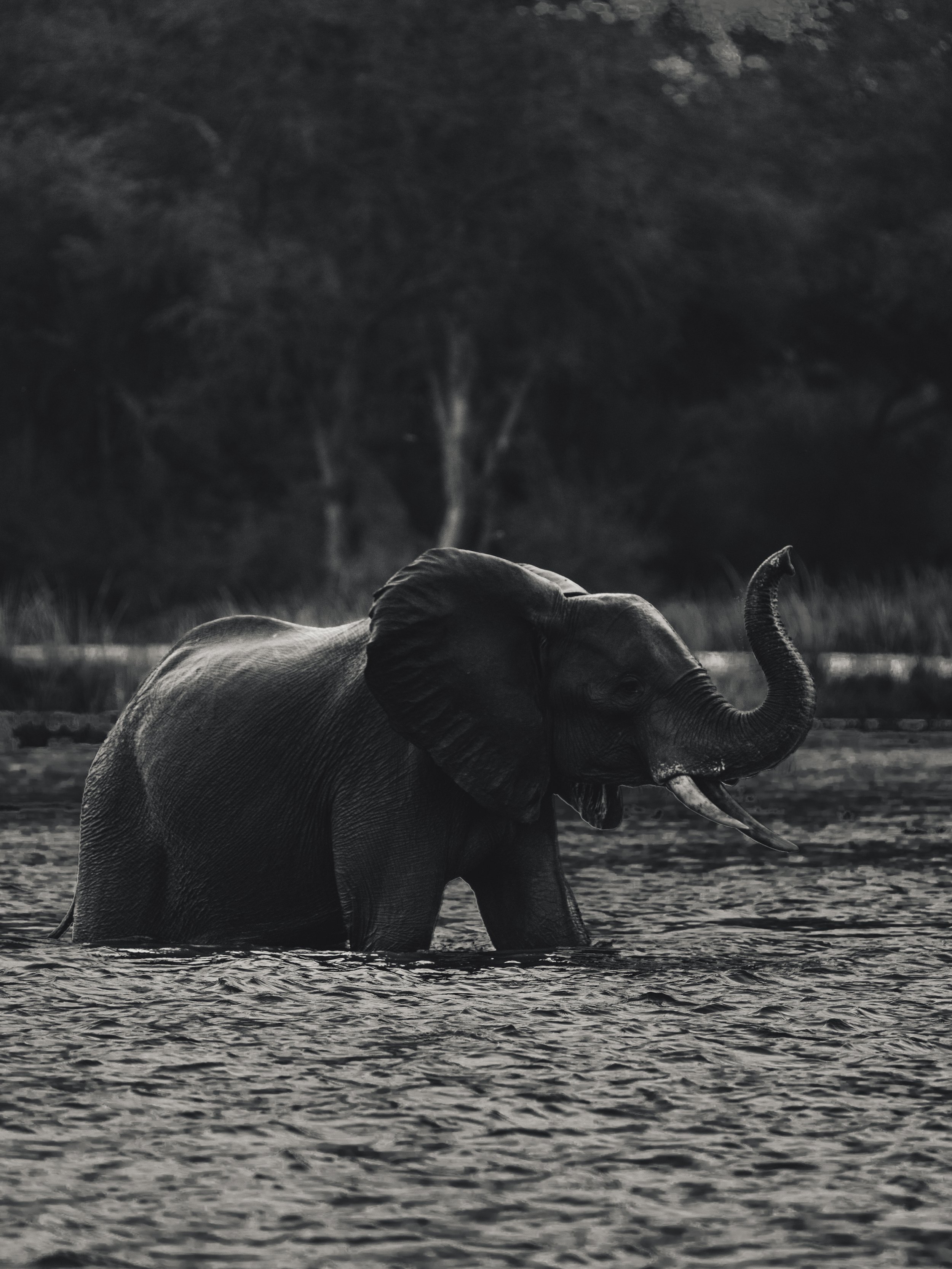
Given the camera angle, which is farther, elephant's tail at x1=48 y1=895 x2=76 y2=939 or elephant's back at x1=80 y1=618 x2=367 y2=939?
elephant's tail at x1=48 y1=895 x2=76 y2=939

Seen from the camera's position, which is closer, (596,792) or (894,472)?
(596,792)

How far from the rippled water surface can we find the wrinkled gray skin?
19 centimetres

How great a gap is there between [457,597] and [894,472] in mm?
33938

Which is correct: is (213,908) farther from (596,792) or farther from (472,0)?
(472,0)

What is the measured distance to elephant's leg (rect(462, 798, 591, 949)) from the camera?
6.57 metres

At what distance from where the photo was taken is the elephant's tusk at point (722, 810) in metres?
6.07

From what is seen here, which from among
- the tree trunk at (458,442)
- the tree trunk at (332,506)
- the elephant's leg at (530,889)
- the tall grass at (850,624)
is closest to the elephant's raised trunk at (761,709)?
the elephant's leg at (530,889)

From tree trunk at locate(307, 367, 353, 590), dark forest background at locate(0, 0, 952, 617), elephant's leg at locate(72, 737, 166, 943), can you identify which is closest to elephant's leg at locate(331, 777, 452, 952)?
elephant's leg at locate(72, 737, 166, 943)

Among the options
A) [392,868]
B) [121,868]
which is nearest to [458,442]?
[121,868]

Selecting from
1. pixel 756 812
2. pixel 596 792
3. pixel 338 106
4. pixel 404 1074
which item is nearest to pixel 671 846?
pixel 756 812

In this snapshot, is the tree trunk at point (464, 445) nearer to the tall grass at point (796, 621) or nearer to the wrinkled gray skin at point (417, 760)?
the tall grass at point (796, 621)

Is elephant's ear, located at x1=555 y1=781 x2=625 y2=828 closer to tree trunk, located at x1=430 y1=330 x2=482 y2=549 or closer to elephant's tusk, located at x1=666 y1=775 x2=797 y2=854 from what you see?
elephant's tusk, located at x1=666 y1=775 x2=797 y2=854

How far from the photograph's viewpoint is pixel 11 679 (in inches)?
760

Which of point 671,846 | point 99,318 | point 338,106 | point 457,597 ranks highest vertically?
point 338,106
